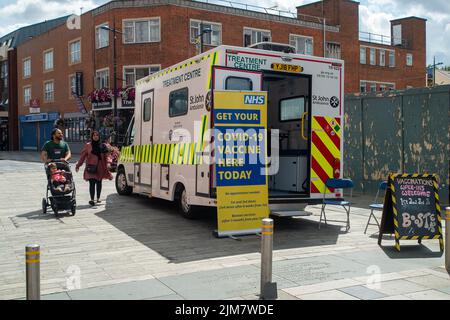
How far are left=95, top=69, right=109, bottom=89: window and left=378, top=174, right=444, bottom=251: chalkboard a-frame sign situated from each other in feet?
96.9

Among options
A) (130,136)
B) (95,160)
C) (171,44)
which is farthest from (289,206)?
(171,44)

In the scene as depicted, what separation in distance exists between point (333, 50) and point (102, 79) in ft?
62.2

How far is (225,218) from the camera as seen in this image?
7.84 meters

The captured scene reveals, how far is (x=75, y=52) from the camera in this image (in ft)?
127

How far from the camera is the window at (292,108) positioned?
9.66 meters

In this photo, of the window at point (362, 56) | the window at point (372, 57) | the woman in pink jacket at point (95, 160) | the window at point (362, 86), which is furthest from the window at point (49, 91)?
the woman in pink jacket at point (95, 160)

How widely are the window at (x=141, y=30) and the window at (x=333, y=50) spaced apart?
15.2 metres

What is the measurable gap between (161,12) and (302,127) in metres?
25.3

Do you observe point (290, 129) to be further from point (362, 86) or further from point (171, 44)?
point (362, 86)

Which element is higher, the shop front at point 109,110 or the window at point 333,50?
the window at point 333,50

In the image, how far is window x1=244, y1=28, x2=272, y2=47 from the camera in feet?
116

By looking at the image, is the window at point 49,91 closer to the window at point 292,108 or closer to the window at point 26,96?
the window at point 26,96

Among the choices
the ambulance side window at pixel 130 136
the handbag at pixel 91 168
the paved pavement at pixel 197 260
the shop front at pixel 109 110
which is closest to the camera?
the paved pavement at pixel 197 260
